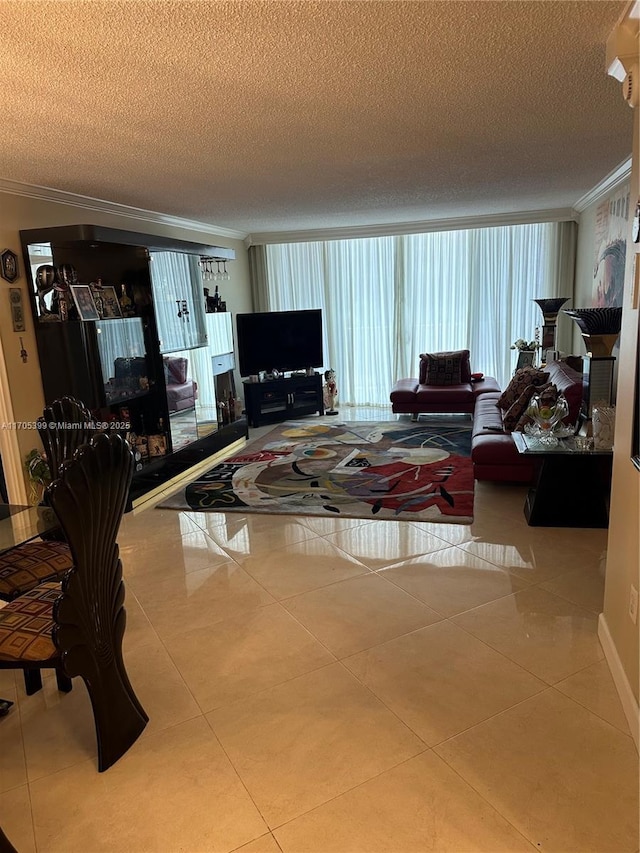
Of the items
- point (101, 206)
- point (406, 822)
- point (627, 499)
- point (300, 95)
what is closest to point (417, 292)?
point (101, 206)

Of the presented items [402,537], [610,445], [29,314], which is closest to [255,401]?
[29,314]

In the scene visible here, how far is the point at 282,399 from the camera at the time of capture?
7.86 metres

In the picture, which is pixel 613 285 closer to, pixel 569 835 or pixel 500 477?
pixel 500 477

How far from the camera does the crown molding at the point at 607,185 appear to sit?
4.55 meters

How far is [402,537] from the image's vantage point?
3.92 m

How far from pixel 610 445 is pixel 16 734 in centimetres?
359

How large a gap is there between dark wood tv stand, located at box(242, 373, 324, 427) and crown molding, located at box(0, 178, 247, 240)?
6.63 ft

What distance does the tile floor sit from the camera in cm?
180

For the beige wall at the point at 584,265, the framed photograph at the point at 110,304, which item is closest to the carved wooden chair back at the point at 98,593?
the framed photograph at the point at 110,304

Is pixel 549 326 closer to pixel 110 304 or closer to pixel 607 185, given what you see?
pixel 607 185

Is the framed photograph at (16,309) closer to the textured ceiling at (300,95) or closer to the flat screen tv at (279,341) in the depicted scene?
the textured ceiling at (300,95)

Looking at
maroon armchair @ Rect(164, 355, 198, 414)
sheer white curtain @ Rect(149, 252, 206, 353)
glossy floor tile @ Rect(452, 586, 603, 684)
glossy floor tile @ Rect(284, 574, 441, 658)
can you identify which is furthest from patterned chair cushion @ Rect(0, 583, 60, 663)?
sheer white curtain @ Rect(149, 252, 206, 353)

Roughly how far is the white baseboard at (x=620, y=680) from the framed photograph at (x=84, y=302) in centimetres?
392

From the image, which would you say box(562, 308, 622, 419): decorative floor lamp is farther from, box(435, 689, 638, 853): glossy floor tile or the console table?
box(435, 689, 638, 853): glossy floor tile
